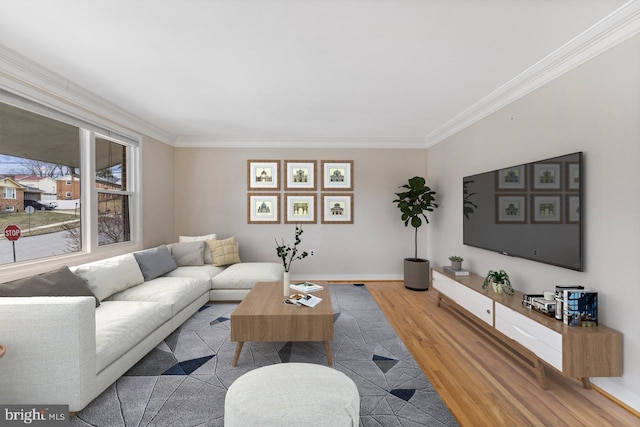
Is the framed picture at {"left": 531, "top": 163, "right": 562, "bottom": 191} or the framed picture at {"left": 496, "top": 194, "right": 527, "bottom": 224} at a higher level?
the framed picture at {"left": 531, "top": 163, "right": 562, "bottom": 191}

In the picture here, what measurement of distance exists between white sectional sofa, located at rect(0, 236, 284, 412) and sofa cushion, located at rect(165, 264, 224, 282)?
411 mm

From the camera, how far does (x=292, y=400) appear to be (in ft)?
4.52

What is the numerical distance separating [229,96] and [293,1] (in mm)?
1682

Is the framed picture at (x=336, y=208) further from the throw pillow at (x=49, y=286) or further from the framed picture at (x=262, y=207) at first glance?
the throw pillow at (x=49, y=286)

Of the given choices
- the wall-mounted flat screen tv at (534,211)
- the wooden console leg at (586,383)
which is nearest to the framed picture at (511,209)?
the wall-mounted flat screen tv at (534,211)

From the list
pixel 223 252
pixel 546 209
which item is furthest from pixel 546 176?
pixel 223 252

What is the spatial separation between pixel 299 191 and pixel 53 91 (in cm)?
328

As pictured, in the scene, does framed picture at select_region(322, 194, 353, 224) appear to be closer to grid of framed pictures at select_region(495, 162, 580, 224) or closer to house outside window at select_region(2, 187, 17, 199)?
grid of framed pictures at select_region(495, 162, 580, 224)

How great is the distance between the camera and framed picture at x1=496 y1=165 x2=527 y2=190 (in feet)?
9.04

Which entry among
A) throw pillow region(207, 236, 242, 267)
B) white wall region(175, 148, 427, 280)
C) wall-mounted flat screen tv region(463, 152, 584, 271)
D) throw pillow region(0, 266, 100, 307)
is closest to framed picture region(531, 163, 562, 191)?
wall-mounted flat screen tv region(463, 152, 584, 271)

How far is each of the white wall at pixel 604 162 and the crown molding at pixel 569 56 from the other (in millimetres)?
59

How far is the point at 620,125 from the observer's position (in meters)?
1.94

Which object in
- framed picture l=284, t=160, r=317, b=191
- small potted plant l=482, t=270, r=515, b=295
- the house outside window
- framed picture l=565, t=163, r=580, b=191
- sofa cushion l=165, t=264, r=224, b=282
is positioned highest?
framed picture l=284, t=160, r=317, b=191

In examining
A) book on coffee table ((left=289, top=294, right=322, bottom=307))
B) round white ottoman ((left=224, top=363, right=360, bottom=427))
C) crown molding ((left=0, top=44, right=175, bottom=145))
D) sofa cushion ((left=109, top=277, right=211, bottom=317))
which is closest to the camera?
round white ottoman ((left=224, top=363, right=360, bottom=427))
